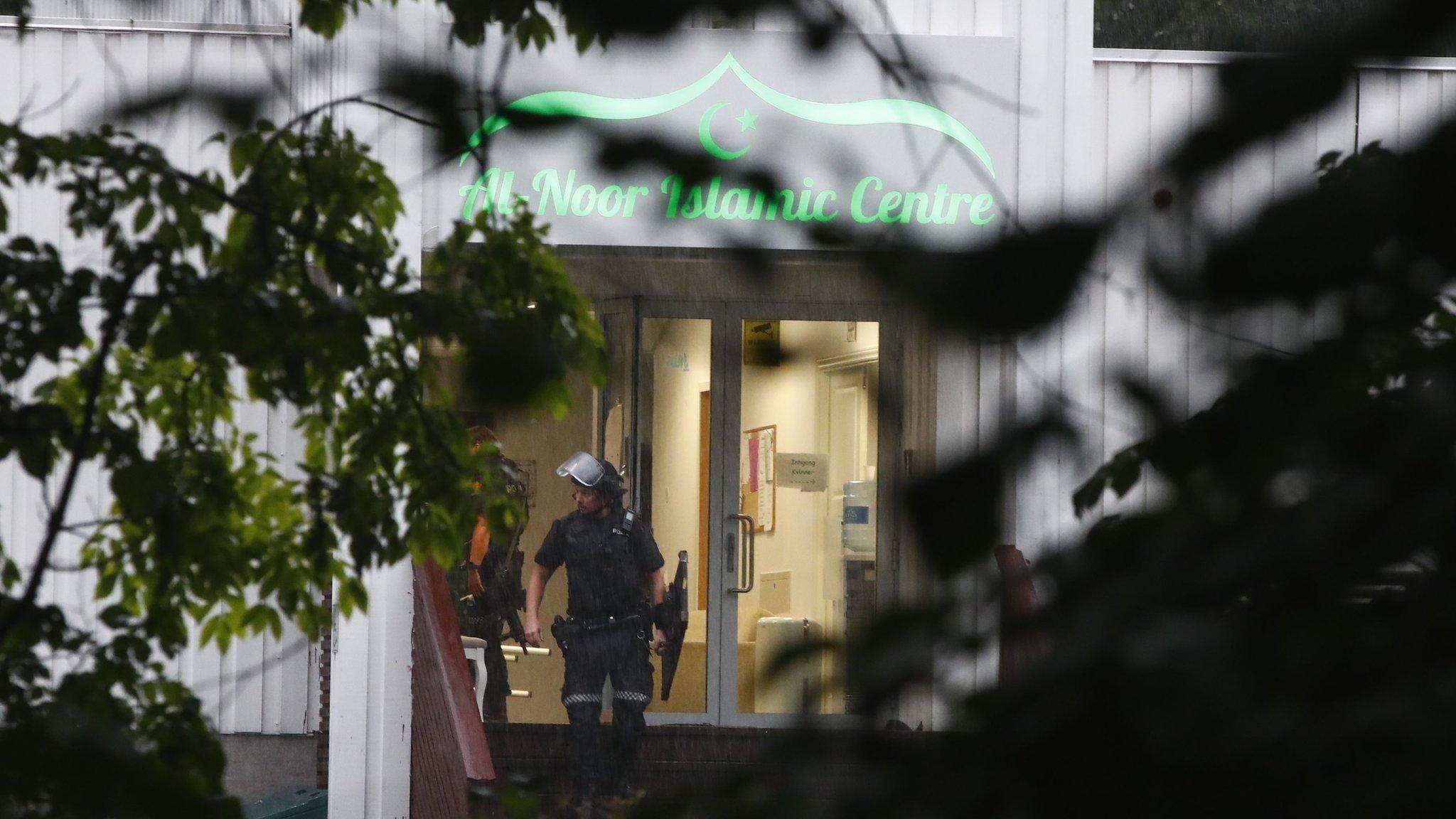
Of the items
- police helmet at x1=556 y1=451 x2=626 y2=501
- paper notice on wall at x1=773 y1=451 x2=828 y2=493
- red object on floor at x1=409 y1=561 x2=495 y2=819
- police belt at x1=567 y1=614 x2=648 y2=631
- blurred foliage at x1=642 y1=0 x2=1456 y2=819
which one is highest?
paper notice on wall at x1=773 y1=451 x2=828 y2=493

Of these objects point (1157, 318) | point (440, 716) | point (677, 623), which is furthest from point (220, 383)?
point (677, 623)

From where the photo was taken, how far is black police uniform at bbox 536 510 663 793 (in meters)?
7.66

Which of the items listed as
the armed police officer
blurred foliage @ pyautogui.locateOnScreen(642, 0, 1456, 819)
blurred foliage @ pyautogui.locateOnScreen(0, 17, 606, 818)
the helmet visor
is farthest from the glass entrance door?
Result: blurred foliage @ pyautogui.locateOnScreen(642, 0, 1456, 819)

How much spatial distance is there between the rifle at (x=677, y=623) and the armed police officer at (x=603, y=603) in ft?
3.24

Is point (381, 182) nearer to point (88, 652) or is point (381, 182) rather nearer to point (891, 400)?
point (88, 652)

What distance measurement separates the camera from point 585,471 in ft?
25.1

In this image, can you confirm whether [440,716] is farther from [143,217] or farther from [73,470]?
[73,470]

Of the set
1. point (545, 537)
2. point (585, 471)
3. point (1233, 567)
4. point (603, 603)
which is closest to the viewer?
point (1233, 567)

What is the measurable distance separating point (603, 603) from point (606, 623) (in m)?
0.12

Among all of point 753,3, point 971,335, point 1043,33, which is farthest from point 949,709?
point 1043,33

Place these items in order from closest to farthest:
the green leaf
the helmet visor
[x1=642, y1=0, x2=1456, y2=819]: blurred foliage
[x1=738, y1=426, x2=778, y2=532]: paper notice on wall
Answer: [x1=642, y1=0, x2=1456, y2=819]: blurred foliage < the green leaf < the helmet visor < [x1=738, y1=426, x2=778, y2=532]: paper notice on wall

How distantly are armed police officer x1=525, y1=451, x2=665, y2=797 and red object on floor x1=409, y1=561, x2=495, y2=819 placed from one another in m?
0.92

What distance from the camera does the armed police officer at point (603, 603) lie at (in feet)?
25.1

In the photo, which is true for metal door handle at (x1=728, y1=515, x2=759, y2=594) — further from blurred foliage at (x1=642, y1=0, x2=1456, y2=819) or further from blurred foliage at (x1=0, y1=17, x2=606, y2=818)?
blurred foliage at (x1=642, y1=0, x2=1456, y2=819)
